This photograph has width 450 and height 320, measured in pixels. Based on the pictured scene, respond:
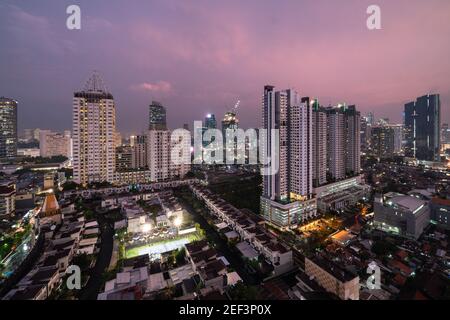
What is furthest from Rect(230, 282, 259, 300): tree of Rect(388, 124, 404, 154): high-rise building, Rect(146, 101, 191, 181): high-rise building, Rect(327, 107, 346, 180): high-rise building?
Rect(388, 124, 404, 154): high-rise building

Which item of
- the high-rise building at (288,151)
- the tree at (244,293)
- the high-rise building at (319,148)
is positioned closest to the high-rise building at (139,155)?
the high-rise building at (288,151)

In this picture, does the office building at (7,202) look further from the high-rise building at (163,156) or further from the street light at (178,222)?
the street light at (178,222)

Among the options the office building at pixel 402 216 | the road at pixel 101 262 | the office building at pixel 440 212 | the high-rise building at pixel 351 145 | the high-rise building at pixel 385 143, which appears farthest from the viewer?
the high-rise building at pixel 385 143

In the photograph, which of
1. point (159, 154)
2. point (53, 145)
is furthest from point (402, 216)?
point (53, 145)

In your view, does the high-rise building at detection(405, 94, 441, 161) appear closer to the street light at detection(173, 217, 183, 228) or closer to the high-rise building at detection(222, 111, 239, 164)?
the high-rise building at detection(222, 111, 239, 164)

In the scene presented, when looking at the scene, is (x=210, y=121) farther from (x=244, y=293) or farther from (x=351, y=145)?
(x=244, y=293)
